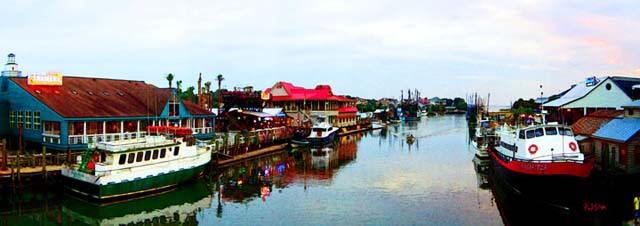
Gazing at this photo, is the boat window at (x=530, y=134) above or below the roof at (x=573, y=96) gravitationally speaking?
below

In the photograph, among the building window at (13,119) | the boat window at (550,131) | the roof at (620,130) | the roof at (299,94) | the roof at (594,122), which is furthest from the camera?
the roof at (299,94)

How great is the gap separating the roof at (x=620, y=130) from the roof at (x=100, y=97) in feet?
96.5

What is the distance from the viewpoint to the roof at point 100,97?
101 ft

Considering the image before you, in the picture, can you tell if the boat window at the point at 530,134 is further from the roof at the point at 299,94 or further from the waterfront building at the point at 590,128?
the roof at the point at 299,94

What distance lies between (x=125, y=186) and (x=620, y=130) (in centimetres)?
2584

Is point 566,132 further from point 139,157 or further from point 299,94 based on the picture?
point 299,94

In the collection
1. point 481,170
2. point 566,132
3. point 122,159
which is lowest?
point 481,170

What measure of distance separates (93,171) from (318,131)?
3238 centimetres

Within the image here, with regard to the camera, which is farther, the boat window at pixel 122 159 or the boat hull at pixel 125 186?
the boat window at pixel 122 159

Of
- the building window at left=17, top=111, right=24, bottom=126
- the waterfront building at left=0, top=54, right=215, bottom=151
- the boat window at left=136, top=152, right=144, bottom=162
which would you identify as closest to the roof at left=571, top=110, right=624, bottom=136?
the boat window at left=136, top=152, right=144, bottom=162

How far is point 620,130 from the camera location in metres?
24.4

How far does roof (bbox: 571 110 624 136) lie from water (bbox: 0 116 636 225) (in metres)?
6.17

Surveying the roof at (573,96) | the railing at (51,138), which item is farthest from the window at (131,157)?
the roof at (573,96)

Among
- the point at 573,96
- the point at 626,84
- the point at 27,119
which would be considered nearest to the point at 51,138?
the point at 27,119
